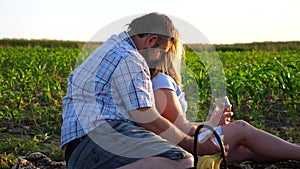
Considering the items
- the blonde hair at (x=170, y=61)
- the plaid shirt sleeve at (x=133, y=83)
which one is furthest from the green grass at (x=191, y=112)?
the plaid shirt sleeve at (x=133, y=83)

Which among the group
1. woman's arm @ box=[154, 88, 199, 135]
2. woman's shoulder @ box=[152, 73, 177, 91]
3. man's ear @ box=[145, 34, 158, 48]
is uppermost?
man's ear @ box=[145, 34, 158, 48]

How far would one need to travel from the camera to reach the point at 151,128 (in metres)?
2.77

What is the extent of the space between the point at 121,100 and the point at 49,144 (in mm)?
2003

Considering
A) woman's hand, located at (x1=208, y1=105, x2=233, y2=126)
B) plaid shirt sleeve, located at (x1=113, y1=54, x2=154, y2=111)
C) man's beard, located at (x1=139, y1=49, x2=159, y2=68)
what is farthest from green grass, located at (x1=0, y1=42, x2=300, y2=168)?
plaid shirt sleeve, located at (x1=113, y1=54, x2=154, y2=111)

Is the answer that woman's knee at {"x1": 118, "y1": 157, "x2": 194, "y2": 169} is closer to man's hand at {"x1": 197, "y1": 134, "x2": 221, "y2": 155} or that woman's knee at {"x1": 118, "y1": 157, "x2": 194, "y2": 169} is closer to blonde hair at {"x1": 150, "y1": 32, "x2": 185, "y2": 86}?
man's hand at {"x1": 197, "y1": 134, "x2": 221, "y2": 155}

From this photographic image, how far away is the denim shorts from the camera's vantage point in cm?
267

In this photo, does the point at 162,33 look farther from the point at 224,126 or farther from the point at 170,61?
the point at 224,126

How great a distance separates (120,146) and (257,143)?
0.93 meters

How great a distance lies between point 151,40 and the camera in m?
2.86

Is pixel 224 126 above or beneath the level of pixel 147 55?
beneath

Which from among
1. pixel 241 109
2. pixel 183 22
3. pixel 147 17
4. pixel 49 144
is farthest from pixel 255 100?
pixel 147 17

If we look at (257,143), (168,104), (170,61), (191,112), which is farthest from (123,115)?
(191,112)

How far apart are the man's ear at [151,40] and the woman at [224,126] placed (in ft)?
0.36

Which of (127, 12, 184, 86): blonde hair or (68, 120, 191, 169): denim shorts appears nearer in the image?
(68, 120, 191, 169): denim shorts
